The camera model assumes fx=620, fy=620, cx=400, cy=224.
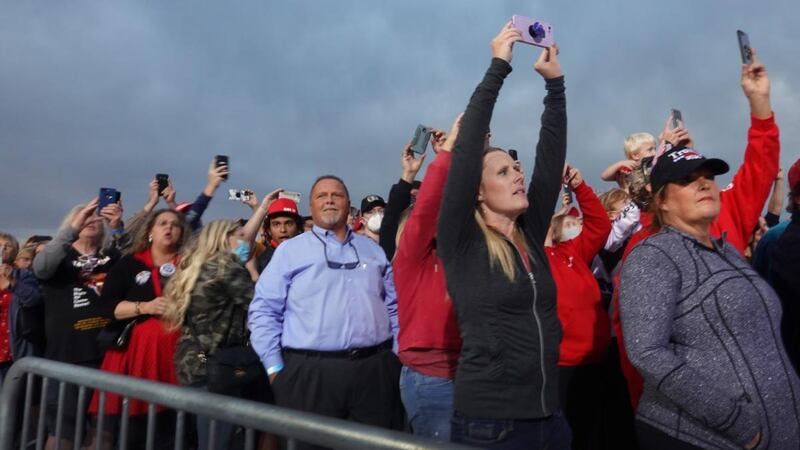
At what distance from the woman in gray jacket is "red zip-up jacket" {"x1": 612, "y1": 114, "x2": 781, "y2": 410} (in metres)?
0.53

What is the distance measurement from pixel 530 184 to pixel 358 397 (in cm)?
160

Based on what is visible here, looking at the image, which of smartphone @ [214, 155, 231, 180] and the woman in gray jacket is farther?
smartphone @ [214, 155, 231, 180]

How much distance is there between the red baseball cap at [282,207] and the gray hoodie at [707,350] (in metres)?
4.00

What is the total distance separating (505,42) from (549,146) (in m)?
0.51

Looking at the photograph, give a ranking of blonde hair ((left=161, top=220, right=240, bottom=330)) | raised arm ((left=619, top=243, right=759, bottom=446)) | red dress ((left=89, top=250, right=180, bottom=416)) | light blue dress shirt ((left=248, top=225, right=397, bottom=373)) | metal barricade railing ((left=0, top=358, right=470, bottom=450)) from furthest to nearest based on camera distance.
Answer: red dress ((left=89, top=250, right=180, bottom=416)), blonde hair ((left=161, top=220, right=240, bottom=330)), light blue dress shirt ((left=248, top=225, right=397, bottom=373)), raised arm ((left=619, top=243, right=759, bottom=446)), metal barricade railing ((left=0, top=358, right=470, bottom=450))

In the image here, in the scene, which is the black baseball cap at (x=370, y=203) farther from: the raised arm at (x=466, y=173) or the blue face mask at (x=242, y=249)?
the raised arm at (x=466, y=173)

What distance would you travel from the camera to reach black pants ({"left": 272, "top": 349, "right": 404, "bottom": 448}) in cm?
348

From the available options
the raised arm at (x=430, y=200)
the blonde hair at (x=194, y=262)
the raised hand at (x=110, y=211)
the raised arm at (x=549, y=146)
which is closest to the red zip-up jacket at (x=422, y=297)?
the raised arm at (x=430, y=200)

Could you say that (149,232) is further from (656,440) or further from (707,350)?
(707,350)

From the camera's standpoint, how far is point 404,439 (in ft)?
4.78

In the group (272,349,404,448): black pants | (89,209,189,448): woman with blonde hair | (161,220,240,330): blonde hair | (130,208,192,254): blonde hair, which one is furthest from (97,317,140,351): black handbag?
(272,349,404,448): black pants

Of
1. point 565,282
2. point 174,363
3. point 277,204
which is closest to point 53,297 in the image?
point 174,363

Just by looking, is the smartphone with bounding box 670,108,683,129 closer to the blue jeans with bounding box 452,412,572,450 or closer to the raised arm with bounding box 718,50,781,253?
the raised arm with bounding box 718,50,781,253

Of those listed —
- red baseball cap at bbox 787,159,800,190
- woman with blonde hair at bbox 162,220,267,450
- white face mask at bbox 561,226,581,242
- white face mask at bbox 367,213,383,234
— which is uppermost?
white face mask at bbox 367,213,383,234
